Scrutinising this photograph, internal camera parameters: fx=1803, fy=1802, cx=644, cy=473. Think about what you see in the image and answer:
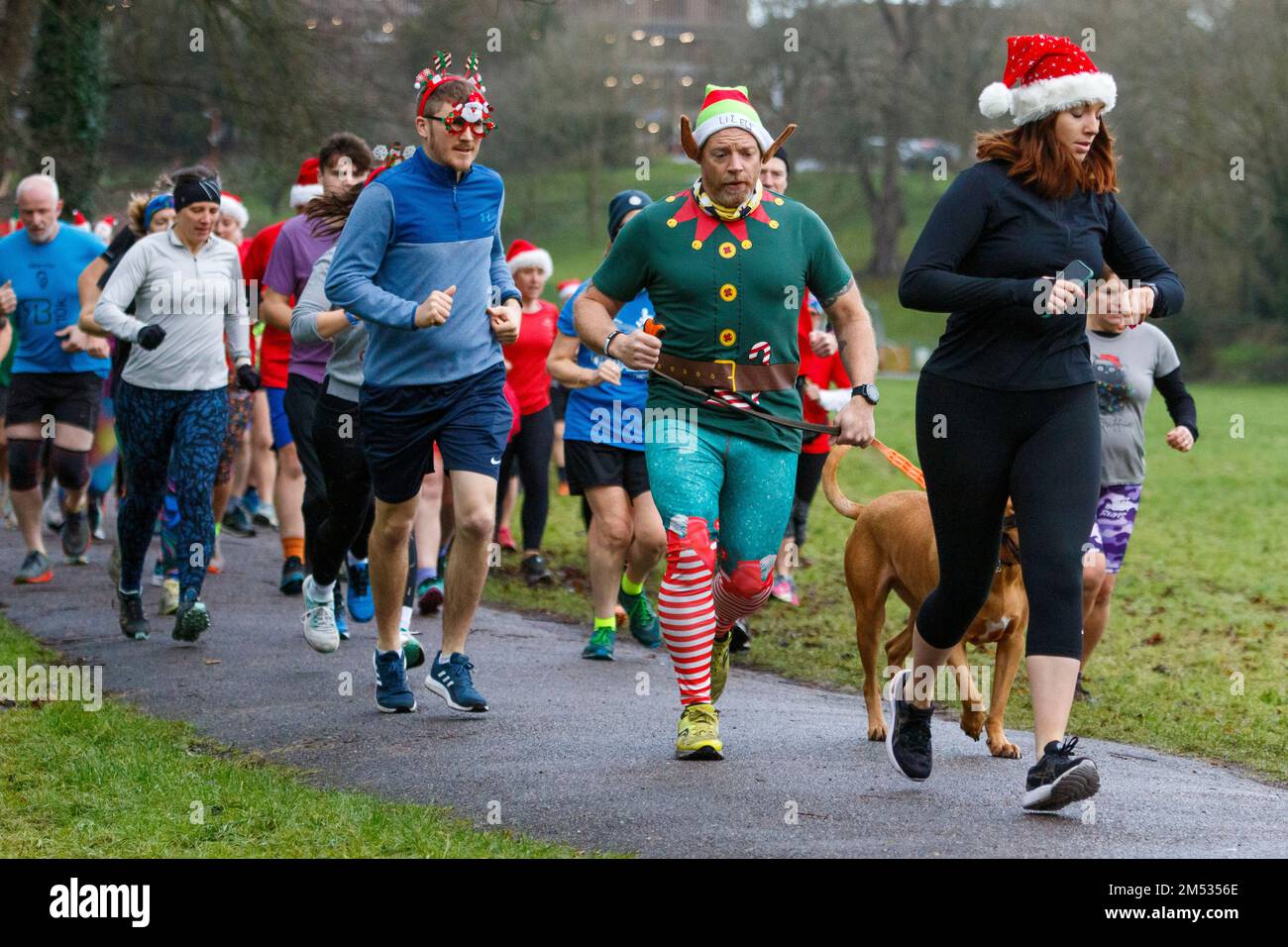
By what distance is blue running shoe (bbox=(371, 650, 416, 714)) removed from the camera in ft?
24.3

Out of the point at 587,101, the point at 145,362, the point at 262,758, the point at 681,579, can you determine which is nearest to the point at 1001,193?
the point at 681,579

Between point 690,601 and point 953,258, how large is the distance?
154cm

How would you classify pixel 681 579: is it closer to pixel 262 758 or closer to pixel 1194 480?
pixel 262 758

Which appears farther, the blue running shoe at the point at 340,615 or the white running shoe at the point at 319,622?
Result: the blue running shoe at the point at 340,615

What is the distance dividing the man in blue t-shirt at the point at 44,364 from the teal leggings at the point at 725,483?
607 centimetres

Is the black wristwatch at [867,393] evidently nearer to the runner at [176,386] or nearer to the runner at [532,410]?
the runner at [176,386]

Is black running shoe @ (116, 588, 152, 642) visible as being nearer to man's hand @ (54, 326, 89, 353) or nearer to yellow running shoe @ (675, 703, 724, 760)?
man's hand @ (54, 326, 89, 353)

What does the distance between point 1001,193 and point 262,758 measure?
11.2ft

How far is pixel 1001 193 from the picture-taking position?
5492 millimetres

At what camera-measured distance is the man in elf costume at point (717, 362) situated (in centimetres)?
626

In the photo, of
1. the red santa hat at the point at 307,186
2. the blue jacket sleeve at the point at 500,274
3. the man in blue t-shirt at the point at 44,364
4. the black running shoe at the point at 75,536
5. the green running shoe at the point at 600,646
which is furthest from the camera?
the black running shoe at the point at 75,536

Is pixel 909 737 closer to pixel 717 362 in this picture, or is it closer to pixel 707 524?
pixel 707 524

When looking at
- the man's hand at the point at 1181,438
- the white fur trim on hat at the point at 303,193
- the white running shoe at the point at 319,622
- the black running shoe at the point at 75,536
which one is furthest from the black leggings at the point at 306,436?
the man's hand at the point at 1181,438

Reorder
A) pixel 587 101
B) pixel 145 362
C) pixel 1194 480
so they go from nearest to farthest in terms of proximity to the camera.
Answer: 1. pixel 145 362
2. pixel 1194 480
3. pixel 587 101
